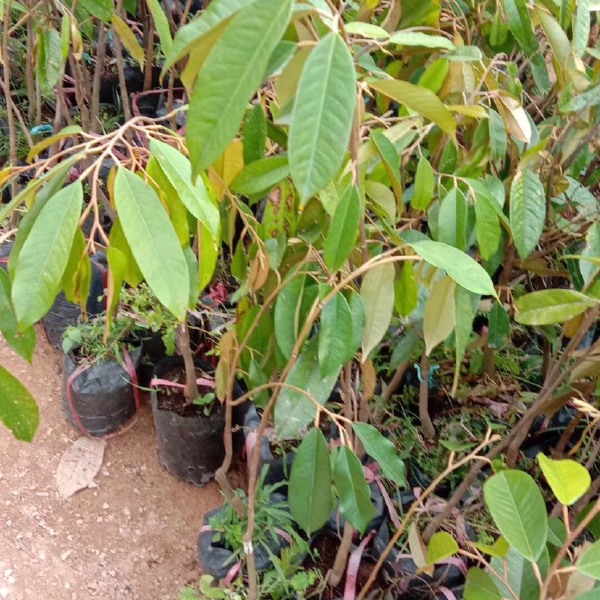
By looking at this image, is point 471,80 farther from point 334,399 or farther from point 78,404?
point 78,404

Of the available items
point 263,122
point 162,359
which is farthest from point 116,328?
point 263,122

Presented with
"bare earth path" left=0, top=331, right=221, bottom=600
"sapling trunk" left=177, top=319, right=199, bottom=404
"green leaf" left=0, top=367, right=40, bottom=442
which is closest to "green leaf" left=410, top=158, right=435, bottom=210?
"green leaf" left=0, top=367, right=40, bottom=442

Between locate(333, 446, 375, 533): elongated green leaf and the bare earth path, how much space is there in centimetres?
89

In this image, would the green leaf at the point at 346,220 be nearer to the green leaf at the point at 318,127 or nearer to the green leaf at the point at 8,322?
the green leaf at the point at 318,127

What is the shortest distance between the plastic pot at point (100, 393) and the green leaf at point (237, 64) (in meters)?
1.43

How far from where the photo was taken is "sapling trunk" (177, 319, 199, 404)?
55.9 inches

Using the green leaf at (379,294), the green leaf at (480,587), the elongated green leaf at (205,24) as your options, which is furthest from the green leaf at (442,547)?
the elongated green leaf at (205,24)

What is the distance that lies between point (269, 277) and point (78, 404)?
111 cm

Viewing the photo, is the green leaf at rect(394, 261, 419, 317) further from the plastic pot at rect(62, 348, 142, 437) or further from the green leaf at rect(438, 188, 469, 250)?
the plastic pot at rect(62, 348, 142, 437)

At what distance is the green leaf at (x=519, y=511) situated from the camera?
58 cm

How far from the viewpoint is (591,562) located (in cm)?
52

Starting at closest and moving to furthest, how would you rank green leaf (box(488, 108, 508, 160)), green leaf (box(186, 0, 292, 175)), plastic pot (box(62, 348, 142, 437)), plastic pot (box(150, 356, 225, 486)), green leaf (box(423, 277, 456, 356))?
1. green leaf (box(186, 0, 292, 175))
2. green leaf (box(423, 277, 456, 356))
3. green leaf (box(488, 108, 508, 160))
4. plastic pot (box(150, 356, 225, 486))
5. plastic pot (box(62, 348, 142, 437))

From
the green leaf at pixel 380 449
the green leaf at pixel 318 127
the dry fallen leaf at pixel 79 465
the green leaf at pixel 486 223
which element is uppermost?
the green leaf at pixel 318 127

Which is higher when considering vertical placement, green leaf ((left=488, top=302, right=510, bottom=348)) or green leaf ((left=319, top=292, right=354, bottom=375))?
green leaf ((left=319, top=292, right=354, bottom=375))
